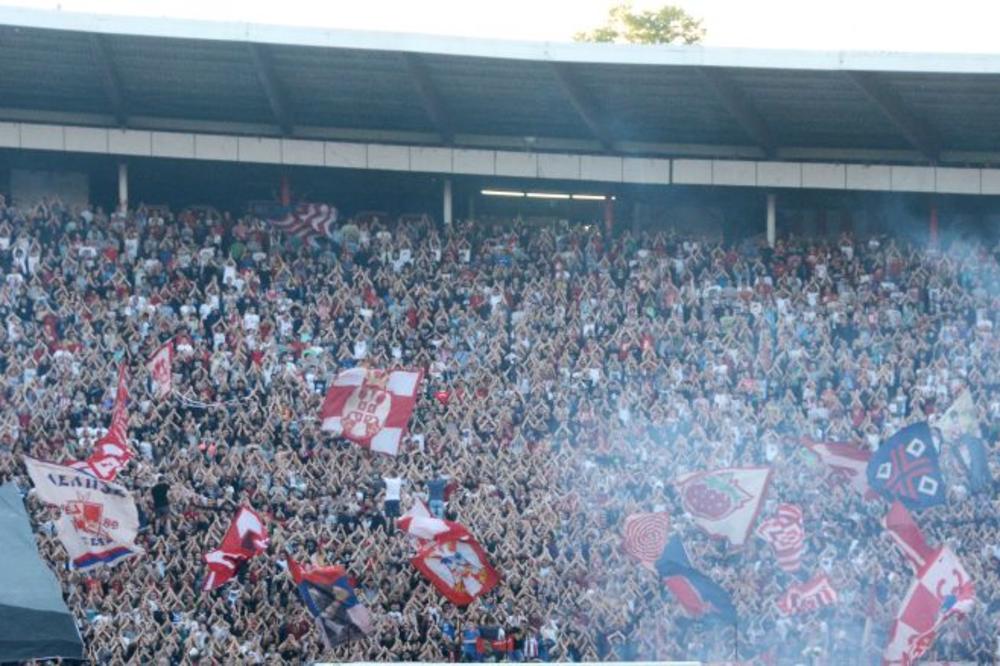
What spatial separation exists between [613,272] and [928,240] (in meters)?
6.58

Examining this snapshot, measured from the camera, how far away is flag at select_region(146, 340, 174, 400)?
97.7ft

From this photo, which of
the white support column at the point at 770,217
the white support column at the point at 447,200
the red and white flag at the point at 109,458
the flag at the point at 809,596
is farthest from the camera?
the white support column at the point at 770,217

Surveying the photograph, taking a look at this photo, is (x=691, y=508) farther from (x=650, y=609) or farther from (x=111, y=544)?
(x=111, y=544)

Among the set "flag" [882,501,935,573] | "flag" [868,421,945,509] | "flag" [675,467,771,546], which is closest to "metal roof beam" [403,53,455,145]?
"flag" [675,467,771,546]

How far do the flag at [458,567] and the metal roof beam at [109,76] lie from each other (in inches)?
495

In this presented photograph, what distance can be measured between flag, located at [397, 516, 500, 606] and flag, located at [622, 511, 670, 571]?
179 cm

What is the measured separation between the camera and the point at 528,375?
32.2m

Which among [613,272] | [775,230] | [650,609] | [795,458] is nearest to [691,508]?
[650,609]

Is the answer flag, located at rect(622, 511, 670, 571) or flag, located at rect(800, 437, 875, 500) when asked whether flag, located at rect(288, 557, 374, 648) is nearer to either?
flag, located at rect(622, 511, 670, 571)

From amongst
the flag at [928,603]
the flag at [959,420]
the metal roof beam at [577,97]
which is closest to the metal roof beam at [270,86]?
the metal roof beam at [577,97]

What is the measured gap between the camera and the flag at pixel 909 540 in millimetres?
23516

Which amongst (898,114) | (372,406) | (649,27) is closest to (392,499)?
(372,406)

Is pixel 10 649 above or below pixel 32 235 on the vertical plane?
below

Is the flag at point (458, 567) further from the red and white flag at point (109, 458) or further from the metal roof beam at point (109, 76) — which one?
the metal roof beam at point (109, 76)
